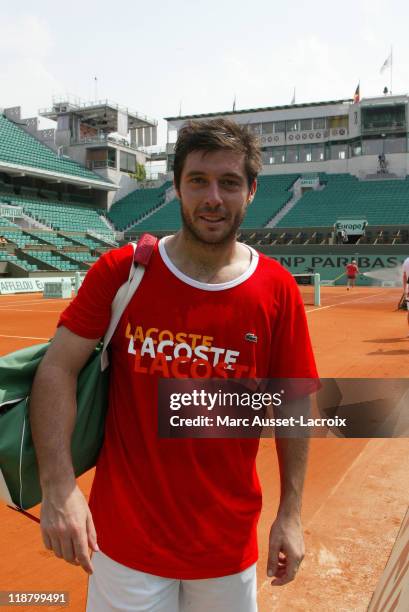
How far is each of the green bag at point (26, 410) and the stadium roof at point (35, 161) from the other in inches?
1618

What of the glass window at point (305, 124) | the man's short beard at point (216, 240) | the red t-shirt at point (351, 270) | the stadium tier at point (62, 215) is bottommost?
the red t-shirt at point (351, 270)

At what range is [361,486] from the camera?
424cm

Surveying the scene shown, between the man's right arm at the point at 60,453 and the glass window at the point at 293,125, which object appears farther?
the glass window at the point at 293,125

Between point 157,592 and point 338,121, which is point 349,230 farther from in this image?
point 157,592

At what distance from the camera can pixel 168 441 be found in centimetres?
180

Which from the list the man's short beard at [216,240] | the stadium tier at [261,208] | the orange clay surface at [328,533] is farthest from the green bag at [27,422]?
the stadium tier at [261,208]

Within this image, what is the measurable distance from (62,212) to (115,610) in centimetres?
4586

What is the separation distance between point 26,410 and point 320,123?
54.3 metres

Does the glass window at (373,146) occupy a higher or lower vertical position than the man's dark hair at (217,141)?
higher

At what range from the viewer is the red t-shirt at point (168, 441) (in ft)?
5.75

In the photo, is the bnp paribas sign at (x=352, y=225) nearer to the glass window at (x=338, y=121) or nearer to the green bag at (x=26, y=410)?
the glass window at (x=338, y=121)

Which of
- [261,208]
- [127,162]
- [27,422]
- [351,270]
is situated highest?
[127,162]

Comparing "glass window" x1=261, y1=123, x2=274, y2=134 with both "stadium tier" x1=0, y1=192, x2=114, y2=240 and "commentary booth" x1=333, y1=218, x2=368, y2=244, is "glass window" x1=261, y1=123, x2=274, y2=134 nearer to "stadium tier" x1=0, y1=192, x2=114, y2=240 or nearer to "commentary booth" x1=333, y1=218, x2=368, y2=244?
"commentary booth" x1=333, y1=218, x2=368, y2=244

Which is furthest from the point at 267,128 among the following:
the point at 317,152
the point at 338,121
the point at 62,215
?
the point at 62,215
